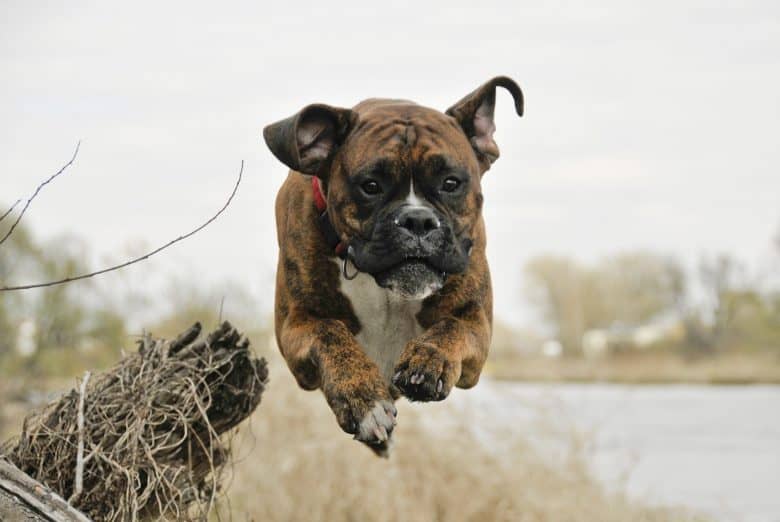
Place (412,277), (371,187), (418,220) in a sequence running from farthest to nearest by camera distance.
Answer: (371,187)
(412,277)
(418,220)

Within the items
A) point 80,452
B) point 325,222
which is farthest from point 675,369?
point 325,222

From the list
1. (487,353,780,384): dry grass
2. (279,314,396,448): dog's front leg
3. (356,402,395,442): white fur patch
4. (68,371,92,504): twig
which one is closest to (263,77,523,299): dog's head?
(279,314,396,448): dog's front leg

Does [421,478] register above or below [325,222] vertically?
below

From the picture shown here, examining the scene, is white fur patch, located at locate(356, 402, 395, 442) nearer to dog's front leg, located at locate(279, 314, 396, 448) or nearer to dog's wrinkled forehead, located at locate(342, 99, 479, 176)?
dog's front leg, located at locate(279, 314, 396, 448)

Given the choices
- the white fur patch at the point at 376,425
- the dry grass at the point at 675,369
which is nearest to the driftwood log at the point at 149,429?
the white fur patch at the point at 376,425

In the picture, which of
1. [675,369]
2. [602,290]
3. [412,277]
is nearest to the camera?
[412,277]

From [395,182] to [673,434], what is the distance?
2830 centimetres

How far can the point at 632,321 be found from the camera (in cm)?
5256

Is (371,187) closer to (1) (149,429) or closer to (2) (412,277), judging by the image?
(2) (412,277)

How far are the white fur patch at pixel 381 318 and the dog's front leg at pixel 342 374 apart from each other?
0.25 m

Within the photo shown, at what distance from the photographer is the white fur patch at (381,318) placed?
5.50m

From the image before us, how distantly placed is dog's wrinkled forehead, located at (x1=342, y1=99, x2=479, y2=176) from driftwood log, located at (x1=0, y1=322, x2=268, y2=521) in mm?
2125

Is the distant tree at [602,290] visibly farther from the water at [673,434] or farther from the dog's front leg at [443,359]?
the dog's front leg at [443,359]

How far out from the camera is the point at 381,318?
223 inches
